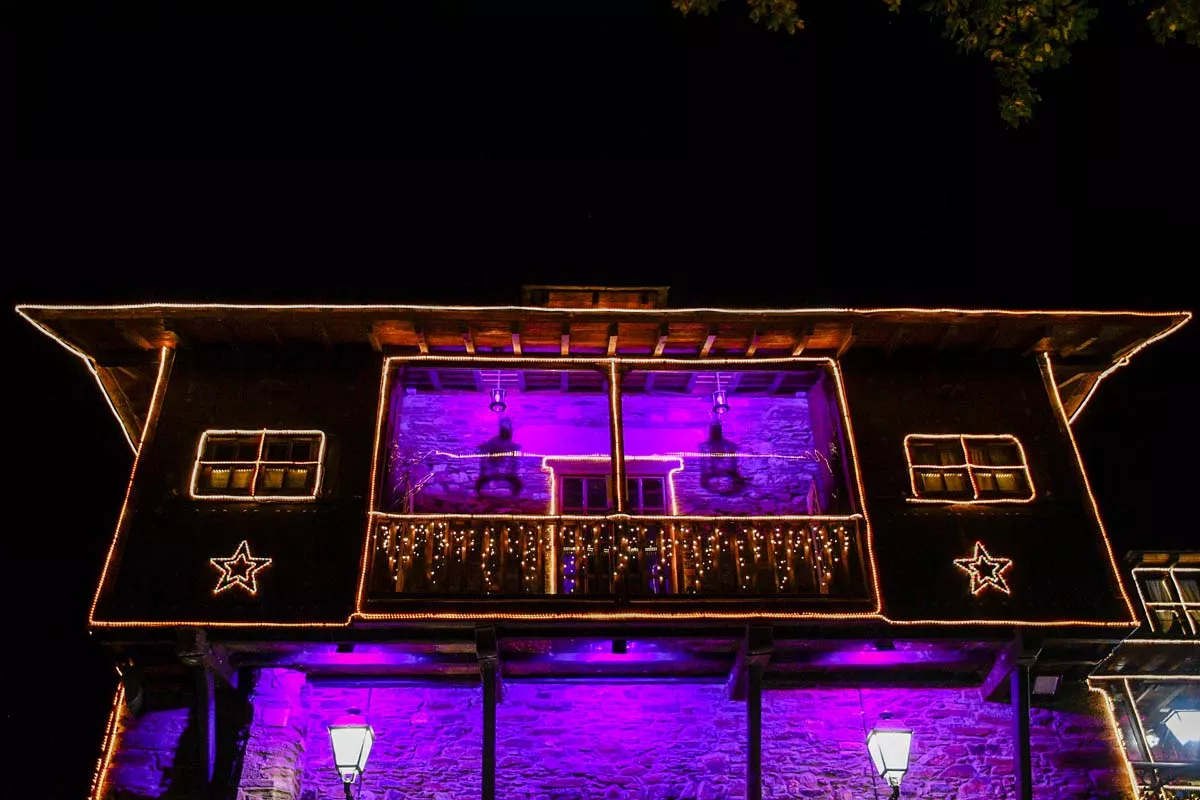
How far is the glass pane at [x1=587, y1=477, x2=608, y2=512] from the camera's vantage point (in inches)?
452

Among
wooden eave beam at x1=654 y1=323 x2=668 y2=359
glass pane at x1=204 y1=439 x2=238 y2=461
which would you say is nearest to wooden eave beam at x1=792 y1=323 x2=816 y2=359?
wooden eave beam at x1=654 y1=323 x2=668 y2=359

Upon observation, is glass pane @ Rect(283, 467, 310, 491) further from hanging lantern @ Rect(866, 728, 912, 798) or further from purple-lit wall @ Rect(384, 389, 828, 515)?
hanging lantern @ Rect(866, 728, 912, 798)

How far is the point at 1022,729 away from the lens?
30.1ft

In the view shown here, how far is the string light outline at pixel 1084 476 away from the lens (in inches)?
383

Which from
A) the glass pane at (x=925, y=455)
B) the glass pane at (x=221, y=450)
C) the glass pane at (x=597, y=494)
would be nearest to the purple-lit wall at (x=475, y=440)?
the glass pane at (x=597, y=494)

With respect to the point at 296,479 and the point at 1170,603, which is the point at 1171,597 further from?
the point at 296,479

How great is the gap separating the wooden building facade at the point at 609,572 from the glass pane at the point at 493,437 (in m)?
0.07

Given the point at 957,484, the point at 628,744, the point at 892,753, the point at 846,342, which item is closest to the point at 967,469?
the point at 957,484

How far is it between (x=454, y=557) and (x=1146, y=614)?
7.86 metres

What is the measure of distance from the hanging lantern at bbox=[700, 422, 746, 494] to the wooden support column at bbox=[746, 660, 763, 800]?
8.88 ft

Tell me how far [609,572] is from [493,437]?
9.61 feet

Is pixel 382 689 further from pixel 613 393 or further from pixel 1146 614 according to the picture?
pixel 1146 614

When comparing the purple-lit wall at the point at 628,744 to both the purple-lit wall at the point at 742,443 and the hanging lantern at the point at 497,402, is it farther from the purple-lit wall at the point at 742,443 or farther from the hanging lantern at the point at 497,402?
the hanging lantern at the point at 497,402

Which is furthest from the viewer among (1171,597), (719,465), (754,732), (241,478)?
(719,465)
